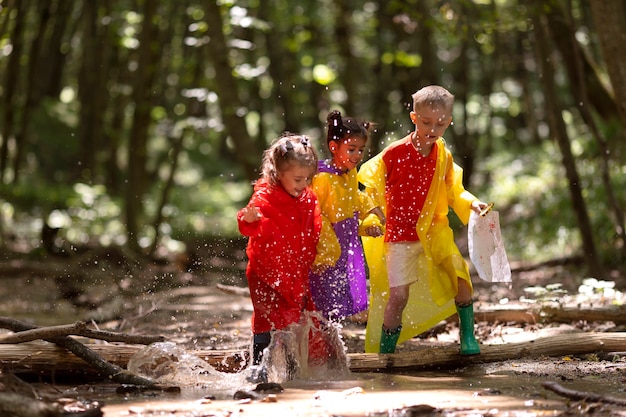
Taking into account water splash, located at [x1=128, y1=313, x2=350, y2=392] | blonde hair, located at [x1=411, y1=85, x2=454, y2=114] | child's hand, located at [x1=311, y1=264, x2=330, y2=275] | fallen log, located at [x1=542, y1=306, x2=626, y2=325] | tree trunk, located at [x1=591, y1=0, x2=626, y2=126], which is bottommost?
water splash, located at [x1=128, y1=313, x2=350, y2=392]

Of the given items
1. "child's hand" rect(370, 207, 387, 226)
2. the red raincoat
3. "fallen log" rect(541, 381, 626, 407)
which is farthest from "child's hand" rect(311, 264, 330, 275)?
"fallen log" rect(541, 381, 626, 407)

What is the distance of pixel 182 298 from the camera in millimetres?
11016

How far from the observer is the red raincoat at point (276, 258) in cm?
593

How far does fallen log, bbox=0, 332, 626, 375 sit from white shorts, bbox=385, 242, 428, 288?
1.75 ft

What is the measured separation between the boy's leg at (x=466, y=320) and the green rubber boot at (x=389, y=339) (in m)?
0.46

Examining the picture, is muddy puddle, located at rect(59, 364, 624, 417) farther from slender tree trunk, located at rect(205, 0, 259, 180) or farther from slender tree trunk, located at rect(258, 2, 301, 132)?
slender tree trunk, located at rect(258, 2, 301, 132)

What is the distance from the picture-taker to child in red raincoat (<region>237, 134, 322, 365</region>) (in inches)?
233

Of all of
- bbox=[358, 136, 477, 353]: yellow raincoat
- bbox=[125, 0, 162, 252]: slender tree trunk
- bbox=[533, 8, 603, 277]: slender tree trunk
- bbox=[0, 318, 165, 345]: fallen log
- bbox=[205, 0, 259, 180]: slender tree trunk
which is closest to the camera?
bbox=[0, 318, 165, 345]: fallen log

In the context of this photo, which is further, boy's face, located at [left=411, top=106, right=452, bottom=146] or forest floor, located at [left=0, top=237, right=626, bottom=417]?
boy's face, located at [left=411, top=106, right=452, bottom=146]

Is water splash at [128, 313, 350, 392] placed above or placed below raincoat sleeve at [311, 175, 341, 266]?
below

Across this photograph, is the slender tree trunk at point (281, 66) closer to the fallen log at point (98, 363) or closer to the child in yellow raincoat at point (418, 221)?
the child in yellow raincoat at point (418, 221)

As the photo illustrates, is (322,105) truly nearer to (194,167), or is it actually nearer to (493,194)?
(493,194)

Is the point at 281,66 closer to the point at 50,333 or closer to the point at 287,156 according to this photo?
the point at 287,156

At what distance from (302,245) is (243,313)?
3.64 metres
